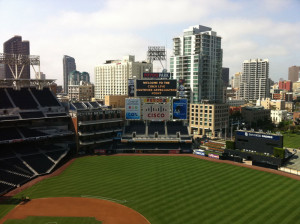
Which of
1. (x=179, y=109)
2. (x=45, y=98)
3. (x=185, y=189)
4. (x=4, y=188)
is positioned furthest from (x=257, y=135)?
(x=45, y=98)

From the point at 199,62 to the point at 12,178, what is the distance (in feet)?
347

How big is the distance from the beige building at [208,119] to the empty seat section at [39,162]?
243 feet

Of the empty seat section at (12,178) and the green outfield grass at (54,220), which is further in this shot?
the empty seat section at (12,178)

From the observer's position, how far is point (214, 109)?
11831 cm

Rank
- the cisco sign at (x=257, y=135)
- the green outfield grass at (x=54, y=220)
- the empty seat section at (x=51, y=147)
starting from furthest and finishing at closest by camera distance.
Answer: the empty seat section at (x=51, y=147), the cisco sign at (x=257, y=135), the green outfield grass at (x=54, y=220)

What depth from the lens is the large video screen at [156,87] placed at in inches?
3547

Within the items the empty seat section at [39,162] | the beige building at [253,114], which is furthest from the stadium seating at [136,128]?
the beige building at [253,114]

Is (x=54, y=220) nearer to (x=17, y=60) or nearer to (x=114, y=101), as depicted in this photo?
(x=17, y=60)

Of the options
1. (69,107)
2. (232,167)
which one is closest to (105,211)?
(232,167)

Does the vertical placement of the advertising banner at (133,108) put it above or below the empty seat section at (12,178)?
above

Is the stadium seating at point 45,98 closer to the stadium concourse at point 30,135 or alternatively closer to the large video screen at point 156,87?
the stadium concourse at point 30,135

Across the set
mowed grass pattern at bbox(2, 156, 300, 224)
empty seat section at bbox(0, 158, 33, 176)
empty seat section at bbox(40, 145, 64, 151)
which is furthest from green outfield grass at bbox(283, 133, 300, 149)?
empty seat section at bbox(0, 158, 33, 176)

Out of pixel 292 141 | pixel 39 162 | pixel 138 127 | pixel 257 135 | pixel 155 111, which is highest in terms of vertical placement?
pixel 155 111

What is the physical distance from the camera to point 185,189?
51.9 metres
